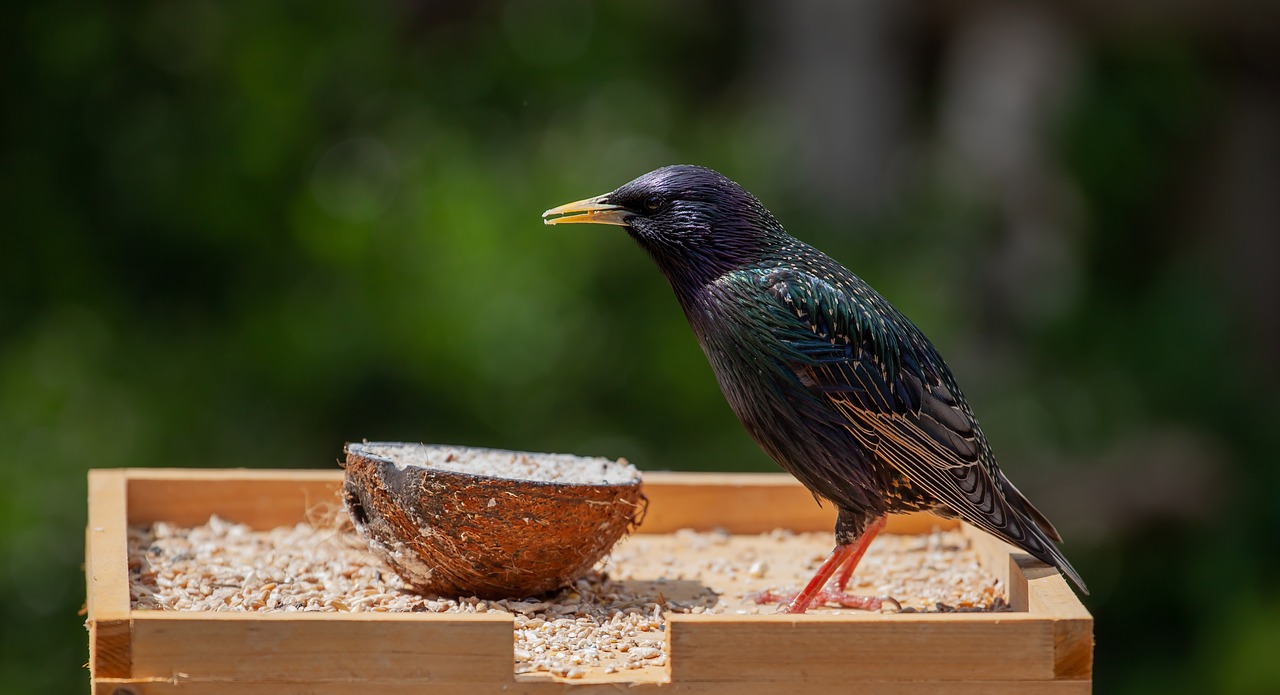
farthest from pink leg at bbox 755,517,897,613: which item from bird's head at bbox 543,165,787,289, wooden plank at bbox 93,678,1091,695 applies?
bird's head at bbox 543,165,787,289

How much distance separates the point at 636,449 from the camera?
6719 millimetres

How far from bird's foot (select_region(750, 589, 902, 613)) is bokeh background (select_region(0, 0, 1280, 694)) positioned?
3178 mm

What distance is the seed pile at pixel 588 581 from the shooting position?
306cm

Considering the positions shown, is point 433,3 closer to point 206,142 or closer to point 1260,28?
point 206,142

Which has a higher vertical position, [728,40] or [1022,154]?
[728,40]

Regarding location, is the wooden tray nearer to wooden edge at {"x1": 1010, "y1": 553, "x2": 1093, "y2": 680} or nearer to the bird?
wooden edge at {"x1": 1010, "y1": 553, "x2": 1093, "y2": 680}

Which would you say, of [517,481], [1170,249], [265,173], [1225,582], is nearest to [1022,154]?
[1170,249]

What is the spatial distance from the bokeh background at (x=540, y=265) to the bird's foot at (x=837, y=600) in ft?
10.4

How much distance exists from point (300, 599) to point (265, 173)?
3.98m

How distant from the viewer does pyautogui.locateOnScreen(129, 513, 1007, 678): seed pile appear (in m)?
→ 3.06

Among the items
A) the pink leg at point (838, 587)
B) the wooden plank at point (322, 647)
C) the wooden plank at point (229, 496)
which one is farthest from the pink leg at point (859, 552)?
the wooden plank at point (229, 496)

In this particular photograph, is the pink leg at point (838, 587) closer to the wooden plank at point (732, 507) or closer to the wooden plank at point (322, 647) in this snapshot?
the wooden plank at point (732, 507)

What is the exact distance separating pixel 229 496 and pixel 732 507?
1.33m

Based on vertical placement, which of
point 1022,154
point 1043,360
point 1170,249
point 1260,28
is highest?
point 1260,28
